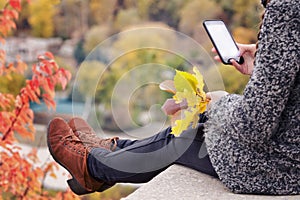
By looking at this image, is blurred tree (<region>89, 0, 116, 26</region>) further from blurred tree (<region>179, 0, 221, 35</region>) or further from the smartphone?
the smartphone

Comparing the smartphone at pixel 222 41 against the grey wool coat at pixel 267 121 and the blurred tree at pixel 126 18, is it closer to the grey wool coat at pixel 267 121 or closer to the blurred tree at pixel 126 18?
the grey wool coat at pixel 267 121

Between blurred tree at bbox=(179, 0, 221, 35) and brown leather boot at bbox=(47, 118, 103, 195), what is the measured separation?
453 cm

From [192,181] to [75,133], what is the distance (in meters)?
0.45

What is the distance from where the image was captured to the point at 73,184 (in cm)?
152

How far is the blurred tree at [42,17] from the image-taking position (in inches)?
260

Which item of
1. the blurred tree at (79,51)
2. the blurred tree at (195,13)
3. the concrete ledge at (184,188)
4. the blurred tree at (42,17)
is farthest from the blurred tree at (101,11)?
the concrete ledge at (184,188)

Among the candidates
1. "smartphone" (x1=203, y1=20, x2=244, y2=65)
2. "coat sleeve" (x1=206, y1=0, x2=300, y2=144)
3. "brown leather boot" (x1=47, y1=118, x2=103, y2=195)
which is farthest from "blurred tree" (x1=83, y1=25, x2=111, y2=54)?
"coat sleeve" (x1=206, y1=0, x2=300, y2=144)

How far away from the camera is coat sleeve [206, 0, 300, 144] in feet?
3.52

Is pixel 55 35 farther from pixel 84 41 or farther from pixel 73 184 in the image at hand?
pixel 73 184

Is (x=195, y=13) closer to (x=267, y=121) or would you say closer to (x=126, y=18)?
(x=126, y=18)

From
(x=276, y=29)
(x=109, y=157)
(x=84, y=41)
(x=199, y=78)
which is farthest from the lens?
(x=84, y=41)

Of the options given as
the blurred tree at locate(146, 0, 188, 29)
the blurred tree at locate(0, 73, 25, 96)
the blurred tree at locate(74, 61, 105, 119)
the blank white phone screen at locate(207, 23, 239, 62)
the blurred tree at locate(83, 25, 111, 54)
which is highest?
the blank white phone screen at locate(207, 23, 239, 62)

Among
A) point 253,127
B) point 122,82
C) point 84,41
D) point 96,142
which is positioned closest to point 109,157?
point 96,142

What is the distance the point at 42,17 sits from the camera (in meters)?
6.81
